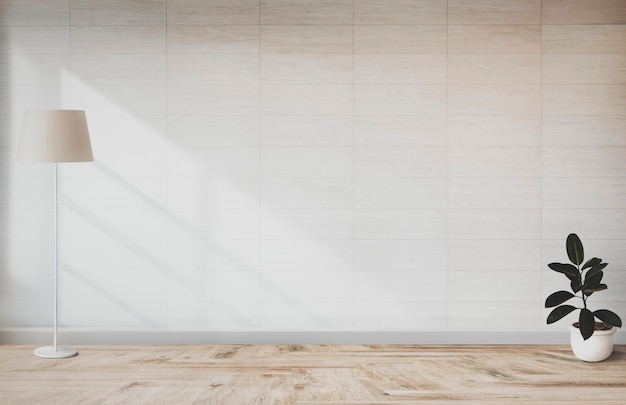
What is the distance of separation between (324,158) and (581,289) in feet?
6.68

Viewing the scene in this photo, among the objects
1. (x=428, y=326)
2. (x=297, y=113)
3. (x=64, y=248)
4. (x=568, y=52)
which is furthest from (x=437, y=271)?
(x=64, y=248)

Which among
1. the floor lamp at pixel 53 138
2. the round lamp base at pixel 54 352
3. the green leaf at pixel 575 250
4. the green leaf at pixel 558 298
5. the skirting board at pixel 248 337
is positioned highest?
the floor lamp at pixel 53 138

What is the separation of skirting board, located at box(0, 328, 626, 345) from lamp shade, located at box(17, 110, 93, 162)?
136cm

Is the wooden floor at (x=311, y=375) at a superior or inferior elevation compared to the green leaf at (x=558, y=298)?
inferior

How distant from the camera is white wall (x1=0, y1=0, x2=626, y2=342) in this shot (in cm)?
462

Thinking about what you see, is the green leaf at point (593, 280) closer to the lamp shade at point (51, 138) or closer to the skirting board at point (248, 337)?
the skirting board at point (248, 337)

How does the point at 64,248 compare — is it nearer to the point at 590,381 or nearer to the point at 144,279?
the point at 144,279

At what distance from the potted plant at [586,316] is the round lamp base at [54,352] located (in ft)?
10.8

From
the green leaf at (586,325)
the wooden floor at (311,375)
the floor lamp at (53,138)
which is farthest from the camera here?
the floor lamp at (53,138)

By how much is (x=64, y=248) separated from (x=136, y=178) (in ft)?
2.54

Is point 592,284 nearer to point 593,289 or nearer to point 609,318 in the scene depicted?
point 593,289

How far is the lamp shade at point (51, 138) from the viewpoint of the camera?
4.06m

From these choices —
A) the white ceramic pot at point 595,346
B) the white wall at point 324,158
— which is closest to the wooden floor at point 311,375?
the white ceramic pot at point 595,346

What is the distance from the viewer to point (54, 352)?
166 inches
